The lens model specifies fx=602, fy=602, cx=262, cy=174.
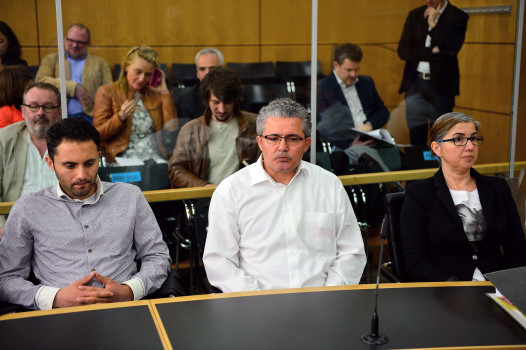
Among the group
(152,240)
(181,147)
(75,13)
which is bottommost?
(152,240)

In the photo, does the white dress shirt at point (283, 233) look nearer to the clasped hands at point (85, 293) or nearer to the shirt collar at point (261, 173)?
the shirt collar at point (261, 173)

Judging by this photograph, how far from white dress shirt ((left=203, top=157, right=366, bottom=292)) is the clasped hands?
1.38 feet

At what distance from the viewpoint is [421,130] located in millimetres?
4434

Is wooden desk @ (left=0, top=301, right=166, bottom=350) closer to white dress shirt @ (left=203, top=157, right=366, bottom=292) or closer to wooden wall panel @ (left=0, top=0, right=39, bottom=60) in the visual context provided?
white dress shirt @ (left=203, top=157, right=366, bottom=292)

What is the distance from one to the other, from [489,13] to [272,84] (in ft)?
5.78

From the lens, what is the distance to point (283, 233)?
8.68ft

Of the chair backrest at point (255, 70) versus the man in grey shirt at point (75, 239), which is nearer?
the man in grey shirt at point (75, 239)

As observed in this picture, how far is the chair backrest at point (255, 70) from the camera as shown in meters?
3.93

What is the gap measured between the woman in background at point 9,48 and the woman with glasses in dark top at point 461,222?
7.47 feet

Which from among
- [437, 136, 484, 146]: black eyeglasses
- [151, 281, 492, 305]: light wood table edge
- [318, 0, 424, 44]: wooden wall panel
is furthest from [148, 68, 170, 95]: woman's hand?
[151, 281, 492, 305]: light wood table edge

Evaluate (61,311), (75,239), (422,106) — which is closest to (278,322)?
(61,311)

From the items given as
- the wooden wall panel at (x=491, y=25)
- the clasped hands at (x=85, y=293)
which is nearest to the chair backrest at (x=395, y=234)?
the clasped hands at (x=85, y=293)

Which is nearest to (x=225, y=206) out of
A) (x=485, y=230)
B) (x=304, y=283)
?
(x=304, y=283)

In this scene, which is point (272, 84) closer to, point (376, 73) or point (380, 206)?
point (376, 73)
